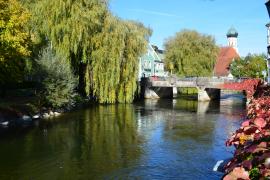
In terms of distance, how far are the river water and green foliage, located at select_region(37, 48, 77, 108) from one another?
209 cm

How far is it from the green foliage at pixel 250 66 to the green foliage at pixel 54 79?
5113 centimetres

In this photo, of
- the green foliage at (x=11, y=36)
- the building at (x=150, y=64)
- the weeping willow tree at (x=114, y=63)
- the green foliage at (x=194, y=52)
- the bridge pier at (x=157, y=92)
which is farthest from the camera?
the building at (x=150, y=64)

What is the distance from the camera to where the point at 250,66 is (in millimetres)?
82500

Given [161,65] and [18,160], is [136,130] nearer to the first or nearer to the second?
[18,160]

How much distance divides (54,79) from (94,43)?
926 centimetres

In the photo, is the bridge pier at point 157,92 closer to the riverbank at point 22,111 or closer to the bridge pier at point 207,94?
the bridge pier at point 207,94

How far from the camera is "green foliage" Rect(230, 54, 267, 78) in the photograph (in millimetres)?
→ 81062

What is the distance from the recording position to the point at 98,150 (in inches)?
829

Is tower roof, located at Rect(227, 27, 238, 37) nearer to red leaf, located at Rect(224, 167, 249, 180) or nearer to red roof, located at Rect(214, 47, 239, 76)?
red roof, located at Rect(214, 47, 239, 76)

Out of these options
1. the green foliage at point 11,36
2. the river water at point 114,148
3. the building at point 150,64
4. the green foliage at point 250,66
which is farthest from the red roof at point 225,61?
the green foliage at point 11,36

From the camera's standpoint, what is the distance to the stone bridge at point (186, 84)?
57281 mm

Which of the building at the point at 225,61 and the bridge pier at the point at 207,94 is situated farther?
the building at the point at 225,61

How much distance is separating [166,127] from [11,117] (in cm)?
1135

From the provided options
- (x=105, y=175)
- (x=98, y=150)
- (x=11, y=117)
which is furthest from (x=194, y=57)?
(x=105, y=175)
